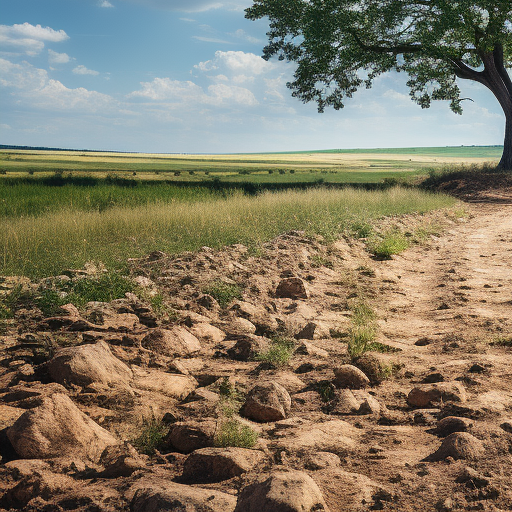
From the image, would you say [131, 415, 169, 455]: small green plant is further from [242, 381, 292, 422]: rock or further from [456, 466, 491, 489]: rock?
[456, 466, 491, 489]: rock

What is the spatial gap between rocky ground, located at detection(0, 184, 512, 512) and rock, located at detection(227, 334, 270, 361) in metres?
0.01

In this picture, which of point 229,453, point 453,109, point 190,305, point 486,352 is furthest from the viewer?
point 453,109

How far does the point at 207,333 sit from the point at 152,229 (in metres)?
5.30

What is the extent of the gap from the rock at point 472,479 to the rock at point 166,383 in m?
2.06

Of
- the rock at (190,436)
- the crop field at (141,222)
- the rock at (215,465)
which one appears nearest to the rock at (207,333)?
the rock at (190,436)

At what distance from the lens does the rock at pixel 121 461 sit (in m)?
2.80

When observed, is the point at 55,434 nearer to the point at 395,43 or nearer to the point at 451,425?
the point at 451,425

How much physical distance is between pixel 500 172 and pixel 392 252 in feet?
58.8

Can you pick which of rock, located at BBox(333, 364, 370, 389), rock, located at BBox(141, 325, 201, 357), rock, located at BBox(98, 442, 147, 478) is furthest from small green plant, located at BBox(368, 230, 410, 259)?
rock, located at BBox(98, 442, 147, 478)

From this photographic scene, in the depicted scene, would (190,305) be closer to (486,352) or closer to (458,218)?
(486,352)

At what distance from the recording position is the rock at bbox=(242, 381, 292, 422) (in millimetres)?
3652

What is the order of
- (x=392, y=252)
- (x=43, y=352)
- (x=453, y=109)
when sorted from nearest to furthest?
(x=43, y=352)
(x=392, y=252)
(x=453, y=109)

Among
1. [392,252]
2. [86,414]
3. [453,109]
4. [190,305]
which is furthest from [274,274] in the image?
A: [453,109]

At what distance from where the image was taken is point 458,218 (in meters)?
16.5
